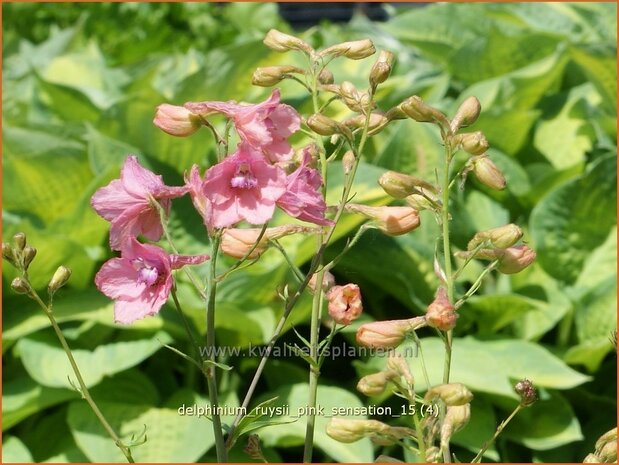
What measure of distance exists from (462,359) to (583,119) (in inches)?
32.8

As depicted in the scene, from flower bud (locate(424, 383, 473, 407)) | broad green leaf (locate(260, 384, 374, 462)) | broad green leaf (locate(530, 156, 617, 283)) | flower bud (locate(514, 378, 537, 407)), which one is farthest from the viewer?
broad green leaf (locate(530, 156, 617, 283))

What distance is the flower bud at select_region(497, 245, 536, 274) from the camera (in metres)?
0.90

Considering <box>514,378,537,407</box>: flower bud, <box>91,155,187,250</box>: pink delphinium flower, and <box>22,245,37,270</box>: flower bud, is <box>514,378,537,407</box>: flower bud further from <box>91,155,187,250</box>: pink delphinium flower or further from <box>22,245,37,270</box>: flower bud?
<box>22,245,37,270</box>: flower bud

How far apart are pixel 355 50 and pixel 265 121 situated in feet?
0.46

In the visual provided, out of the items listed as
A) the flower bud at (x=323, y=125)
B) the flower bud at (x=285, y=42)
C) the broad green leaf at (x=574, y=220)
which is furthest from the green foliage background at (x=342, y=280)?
the flower bud at (x=323, y=125)

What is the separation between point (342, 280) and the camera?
2008 millimetres

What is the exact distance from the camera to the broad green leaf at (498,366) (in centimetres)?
189

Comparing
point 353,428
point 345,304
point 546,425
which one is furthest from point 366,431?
point 546,425

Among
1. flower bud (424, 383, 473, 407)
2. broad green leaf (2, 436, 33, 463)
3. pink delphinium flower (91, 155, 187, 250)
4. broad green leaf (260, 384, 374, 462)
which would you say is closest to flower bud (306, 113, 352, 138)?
pink delphinium flower (91, 155, 187, 250)

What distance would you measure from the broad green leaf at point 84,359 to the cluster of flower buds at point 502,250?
3.67ft

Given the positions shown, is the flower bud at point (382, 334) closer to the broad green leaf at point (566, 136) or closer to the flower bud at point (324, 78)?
the flower bud at point (324, 78)

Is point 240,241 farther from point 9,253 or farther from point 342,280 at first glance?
point 342,280

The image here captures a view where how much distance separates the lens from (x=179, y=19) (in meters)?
4.30

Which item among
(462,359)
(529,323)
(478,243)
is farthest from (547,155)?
(478,243)
